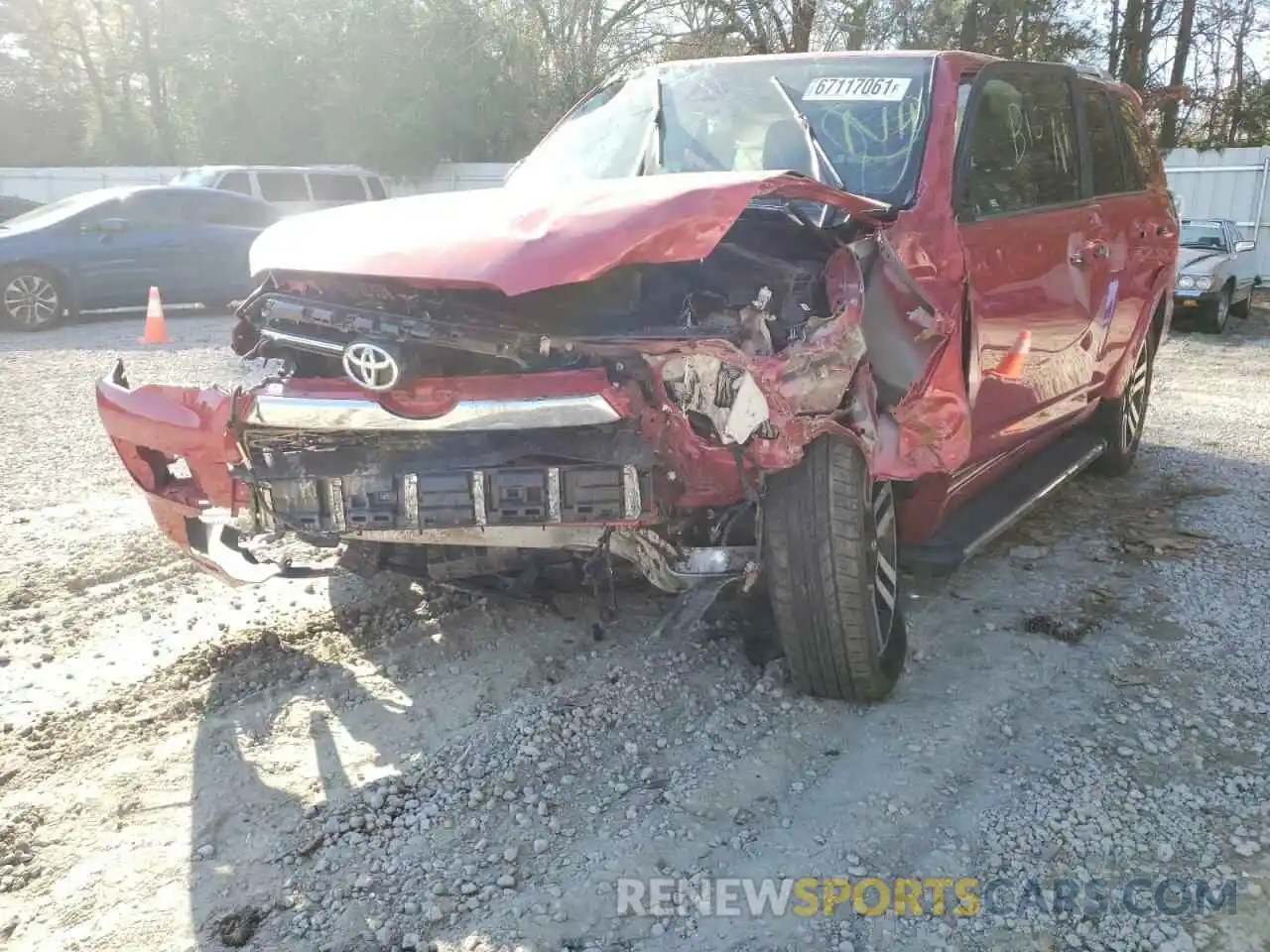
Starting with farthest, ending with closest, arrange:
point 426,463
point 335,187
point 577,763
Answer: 1. point 335,187
2. point 577,763
3. point 426,463

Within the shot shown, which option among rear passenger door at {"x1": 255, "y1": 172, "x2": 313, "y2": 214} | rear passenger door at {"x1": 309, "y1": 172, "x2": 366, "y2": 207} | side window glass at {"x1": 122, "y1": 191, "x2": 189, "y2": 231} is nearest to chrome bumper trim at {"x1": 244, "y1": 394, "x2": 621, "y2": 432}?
side window glass at {"x1": 122, "y1": 191, "x2": 189, "y2": 231}

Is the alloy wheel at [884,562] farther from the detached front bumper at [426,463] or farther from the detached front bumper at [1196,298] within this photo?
the detached front bumper at [1196,298]

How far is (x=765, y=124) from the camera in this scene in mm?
3945

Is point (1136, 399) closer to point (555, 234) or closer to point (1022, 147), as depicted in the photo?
point (1022, 147)

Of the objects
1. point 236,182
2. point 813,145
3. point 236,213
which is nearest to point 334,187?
point 236,182

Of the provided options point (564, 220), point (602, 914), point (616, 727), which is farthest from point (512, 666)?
point (564, 220)

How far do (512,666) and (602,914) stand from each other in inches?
48.4

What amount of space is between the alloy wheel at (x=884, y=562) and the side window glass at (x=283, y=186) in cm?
1474

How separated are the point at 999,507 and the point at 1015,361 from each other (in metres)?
0.58

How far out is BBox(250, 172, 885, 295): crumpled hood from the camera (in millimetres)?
2541

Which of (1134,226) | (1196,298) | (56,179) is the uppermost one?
(56,179)

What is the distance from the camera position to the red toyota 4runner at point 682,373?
271 centimetres

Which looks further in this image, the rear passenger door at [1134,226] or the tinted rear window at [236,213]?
the tinted rear window at [236,213]
